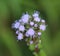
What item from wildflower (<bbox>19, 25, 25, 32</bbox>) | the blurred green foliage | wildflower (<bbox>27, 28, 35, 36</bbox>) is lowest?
wildflower (<bbox>27, 28, 35, 36</bbox>)

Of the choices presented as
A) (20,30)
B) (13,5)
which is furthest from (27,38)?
(13,5)

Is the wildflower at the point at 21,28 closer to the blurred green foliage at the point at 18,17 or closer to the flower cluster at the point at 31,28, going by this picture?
the flower cluster at the point at 31,28

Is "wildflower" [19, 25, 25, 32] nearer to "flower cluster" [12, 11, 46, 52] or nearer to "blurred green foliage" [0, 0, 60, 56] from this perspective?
"flower cluster" [12, 11, 46, 52]

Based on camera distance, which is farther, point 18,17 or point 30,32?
point 18,17

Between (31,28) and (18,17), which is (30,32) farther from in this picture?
(18,17)

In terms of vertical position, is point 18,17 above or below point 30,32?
above

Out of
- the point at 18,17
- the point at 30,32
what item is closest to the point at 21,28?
the point at 30,32

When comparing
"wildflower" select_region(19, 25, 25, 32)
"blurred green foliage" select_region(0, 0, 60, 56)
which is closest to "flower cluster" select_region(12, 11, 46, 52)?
"wildflower" select_region(19, 25, 25, 32)

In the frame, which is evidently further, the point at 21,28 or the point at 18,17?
the point at 18,17

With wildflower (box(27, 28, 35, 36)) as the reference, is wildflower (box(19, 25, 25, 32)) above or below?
above
